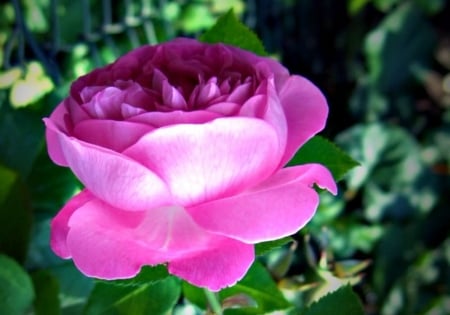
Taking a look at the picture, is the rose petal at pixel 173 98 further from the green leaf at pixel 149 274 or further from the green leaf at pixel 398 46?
the green leaf at pixel 398 46

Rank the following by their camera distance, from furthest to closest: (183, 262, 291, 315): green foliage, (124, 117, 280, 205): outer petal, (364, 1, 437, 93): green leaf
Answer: (364, 1, 437, 93): green leaf < (183, 262, 291, 315): green foliage < (124, 117, 280, 205): outer petal

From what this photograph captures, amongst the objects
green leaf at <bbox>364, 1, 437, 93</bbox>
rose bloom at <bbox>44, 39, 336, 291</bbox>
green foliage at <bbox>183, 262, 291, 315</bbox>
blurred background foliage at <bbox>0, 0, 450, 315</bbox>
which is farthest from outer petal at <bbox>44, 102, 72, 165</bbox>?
green leaf at <bbox>364, 1, 437, 93</bbox>

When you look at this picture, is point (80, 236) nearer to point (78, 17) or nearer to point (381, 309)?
point (78, 17)

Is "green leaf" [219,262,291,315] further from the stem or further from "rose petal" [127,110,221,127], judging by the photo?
"rose petal" [127,110,221,127]

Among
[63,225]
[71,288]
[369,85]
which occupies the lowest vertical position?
[369,85]

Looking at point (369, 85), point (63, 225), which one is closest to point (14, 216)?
point (63, 225)

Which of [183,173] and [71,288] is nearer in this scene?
[183,173]

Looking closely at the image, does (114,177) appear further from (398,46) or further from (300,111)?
(398,46)

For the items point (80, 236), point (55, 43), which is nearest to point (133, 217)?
point (80, 236)
